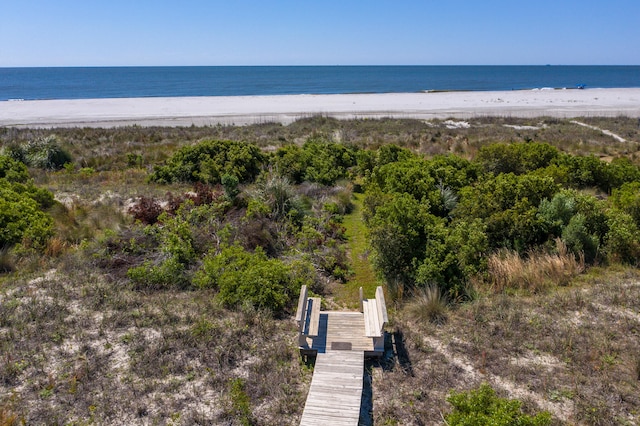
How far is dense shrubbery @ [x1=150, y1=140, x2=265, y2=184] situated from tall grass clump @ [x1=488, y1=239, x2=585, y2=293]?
10546 millimetres

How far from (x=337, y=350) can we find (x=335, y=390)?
→ 1.02m

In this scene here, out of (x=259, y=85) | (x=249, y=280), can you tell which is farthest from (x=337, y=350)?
(x=259, y=85)

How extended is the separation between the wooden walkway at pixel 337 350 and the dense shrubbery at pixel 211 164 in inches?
391

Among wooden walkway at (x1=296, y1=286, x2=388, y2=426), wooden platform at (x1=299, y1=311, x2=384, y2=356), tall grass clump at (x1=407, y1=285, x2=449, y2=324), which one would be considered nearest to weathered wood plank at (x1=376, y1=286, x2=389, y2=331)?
wooden walkway at (x1=296, y1=286, x2=388, y2=426)

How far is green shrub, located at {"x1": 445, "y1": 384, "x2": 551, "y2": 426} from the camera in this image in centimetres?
451

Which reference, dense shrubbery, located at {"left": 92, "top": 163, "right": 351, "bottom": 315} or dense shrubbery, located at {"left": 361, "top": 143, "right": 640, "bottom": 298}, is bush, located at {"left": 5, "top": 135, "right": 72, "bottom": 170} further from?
dense shrubbery, located at {"left": 361, "top": 143, "right": 640, "bottom": 298}

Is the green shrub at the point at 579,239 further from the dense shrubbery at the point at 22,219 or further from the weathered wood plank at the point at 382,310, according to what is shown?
the dense shrubbery at the point at 22,219

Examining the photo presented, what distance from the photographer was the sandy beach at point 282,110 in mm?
42469

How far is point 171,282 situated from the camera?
9.23 m

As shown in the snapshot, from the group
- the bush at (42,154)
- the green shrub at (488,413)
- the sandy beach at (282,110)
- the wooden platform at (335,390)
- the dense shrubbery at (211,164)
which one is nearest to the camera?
the green shrub at (488,413)

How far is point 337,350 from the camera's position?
6.96 metres

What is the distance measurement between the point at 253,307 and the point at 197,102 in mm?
59249

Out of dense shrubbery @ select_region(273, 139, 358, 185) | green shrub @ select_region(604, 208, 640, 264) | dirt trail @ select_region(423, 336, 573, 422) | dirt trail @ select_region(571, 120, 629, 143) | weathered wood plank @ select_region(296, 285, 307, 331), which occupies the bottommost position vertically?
dirt trail @ select_region(423, 336, 573, 422)

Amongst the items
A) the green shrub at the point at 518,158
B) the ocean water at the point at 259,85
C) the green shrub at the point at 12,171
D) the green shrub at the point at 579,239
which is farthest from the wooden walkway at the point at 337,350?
the ocean water at the point at 259,85
